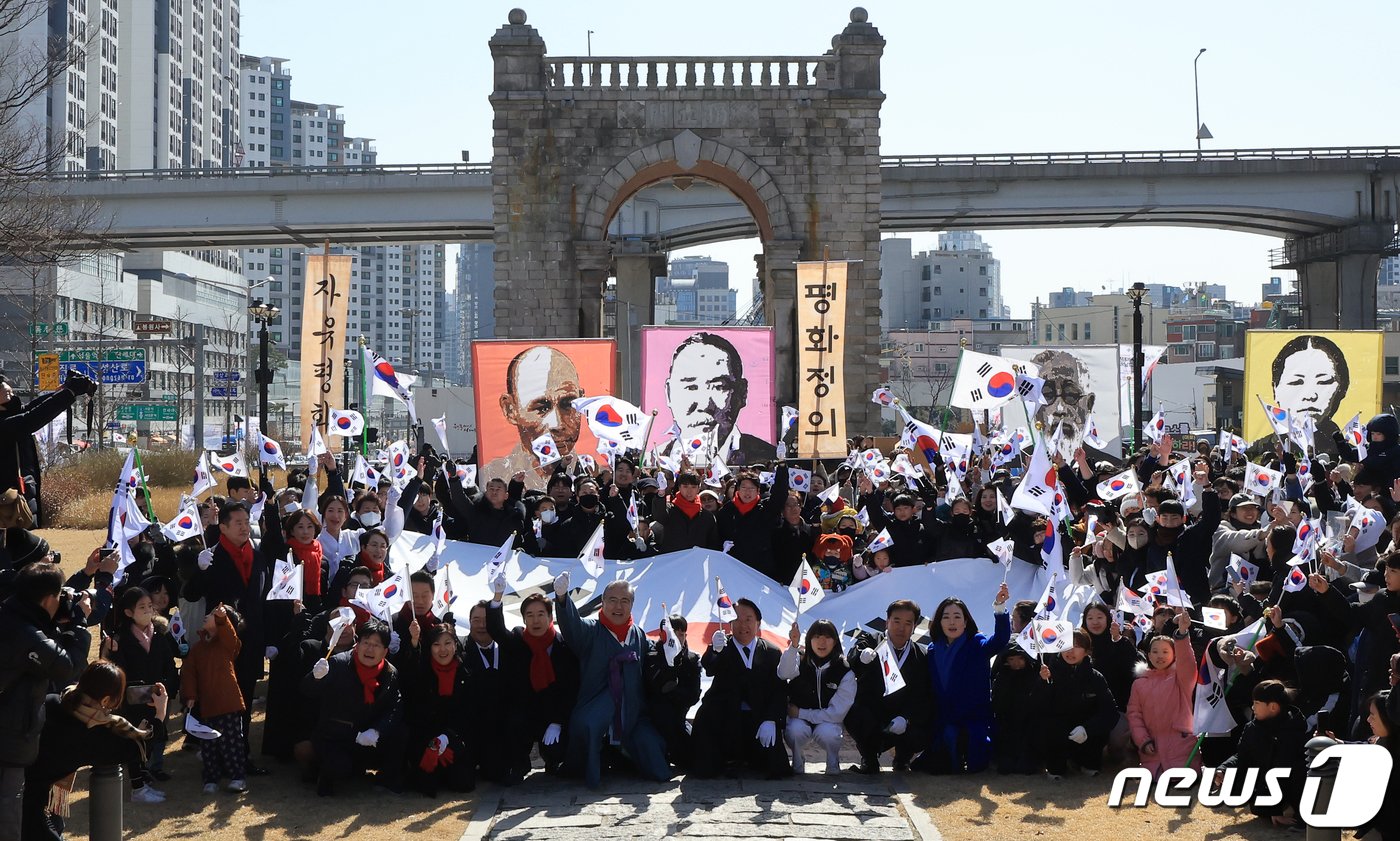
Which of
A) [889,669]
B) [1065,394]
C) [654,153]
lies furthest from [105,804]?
[654,153]

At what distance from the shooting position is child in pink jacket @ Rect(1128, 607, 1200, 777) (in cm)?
1056

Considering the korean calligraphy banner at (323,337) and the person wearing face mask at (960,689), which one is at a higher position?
the korean calligraphy banner at (323,337)

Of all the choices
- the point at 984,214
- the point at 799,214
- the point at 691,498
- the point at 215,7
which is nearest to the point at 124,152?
the point at 215,7

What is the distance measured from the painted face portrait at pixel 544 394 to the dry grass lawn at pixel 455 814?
36.4 ft

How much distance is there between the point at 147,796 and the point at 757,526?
6.62 m

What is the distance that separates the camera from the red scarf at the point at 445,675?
34.8 feet

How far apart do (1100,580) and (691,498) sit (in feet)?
13.5

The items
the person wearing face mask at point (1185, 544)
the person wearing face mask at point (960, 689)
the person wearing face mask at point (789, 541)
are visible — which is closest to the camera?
the person wearing face mask at point (960, 689)

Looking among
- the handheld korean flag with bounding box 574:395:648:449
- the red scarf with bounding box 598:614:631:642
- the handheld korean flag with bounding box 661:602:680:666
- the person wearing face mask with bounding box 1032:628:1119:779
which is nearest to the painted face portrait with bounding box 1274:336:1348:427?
the handheld korean flag with bounding box 574:395:648:449

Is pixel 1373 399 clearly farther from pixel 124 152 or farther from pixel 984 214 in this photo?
pixel 124 152

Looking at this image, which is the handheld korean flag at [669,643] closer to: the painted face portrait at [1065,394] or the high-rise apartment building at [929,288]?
the painted face portrait at [1065,394]

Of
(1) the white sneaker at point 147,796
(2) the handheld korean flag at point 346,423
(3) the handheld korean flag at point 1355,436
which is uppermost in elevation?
(2) the handheld korean flag at point 346,423

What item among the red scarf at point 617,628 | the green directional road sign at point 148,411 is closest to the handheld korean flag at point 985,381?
the red scarf at point 617,628

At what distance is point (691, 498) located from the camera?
14969 millimetres
